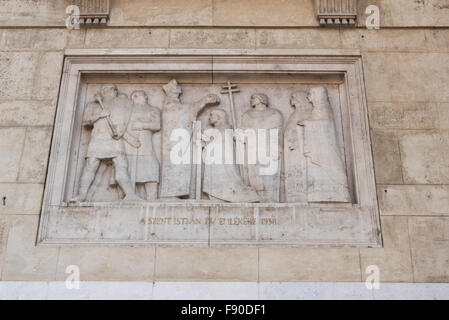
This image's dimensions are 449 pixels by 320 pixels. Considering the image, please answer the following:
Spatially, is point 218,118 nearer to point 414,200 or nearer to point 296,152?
point 296,152

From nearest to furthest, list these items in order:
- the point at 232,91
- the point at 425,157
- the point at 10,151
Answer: the point at 425,157 → the point at 10,151 → the point at 232,91

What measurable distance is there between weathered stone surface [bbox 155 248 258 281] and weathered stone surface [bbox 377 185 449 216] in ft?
7.03

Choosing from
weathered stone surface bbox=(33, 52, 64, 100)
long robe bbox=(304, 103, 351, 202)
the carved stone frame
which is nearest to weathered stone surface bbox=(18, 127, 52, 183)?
the carved stone frame

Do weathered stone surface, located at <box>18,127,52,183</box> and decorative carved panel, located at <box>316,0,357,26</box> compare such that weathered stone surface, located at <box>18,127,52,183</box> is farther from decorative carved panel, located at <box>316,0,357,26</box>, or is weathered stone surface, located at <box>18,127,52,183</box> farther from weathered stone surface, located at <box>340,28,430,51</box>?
weathered stone surface, located at <box>340,28,430,51</box>

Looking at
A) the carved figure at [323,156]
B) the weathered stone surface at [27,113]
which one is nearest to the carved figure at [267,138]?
the carved figure at [323,156]

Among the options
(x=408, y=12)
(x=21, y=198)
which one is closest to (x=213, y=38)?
(x=408, y=12)

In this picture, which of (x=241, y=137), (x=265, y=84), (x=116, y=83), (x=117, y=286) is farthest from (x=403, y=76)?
(x=117, y=286)

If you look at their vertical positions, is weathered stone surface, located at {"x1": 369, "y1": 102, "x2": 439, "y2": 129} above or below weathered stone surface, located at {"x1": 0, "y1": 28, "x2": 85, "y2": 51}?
below

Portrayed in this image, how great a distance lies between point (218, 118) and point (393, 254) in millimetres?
3488

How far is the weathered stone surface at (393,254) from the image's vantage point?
24.2 feet

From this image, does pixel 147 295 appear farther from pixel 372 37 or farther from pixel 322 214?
pixel 372 37

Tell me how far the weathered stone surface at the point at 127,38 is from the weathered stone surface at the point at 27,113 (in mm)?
1336

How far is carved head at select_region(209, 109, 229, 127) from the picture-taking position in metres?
8.66

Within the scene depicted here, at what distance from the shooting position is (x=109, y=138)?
27.9 feet
